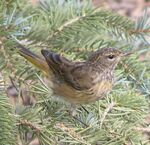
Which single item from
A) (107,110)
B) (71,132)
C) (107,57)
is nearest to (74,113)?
(107,110)

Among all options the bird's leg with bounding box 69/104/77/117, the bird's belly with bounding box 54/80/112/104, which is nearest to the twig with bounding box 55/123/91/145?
the bird's leg with bounding box 69/104/77/117

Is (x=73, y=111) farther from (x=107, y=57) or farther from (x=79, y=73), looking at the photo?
(x=107, y=57)

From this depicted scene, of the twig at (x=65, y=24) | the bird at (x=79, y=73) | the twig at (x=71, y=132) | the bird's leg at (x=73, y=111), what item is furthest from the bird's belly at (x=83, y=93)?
the twig at (x=71, y=132)

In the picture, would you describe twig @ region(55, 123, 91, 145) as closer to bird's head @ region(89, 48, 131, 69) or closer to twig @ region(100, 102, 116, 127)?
twig @ region(100, 102, 116, 127)

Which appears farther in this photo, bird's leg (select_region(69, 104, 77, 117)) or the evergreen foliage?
bird's leg (select_region(69, 104, 77, 117))

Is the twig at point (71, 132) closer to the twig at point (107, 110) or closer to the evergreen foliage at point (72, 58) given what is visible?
the evergreen foliage at point (72, 58)

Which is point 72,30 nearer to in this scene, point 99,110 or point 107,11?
point 107,11

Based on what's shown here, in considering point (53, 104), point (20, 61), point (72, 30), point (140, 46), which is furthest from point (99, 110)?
point (140, 46)
